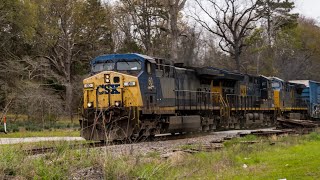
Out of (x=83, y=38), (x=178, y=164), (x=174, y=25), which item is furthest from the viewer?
(x=83, y=38)

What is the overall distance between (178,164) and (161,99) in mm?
8337

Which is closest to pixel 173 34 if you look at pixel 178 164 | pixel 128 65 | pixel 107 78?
pixel 128 65

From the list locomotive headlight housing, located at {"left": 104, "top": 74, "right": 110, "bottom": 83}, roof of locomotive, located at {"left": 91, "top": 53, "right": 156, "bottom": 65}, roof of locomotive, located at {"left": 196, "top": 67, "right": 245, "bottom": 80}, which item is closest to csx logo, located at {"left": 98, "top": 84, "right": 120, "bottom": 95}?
locomotive headlight housing, located at {"left": 104, "top": 74, "right": 110, "bottom": 83}

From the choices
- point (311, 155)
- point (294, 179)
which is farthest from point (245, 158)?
point (294, 179)

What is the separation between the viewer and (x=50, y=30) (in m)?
40.0

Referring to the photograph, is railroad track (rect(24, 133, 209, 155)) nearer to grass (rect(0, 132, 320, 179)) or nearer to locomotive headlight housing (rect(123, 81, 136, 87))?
grass (rect(0, 132, 320, 179))

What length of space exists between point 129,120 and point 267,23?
131ft

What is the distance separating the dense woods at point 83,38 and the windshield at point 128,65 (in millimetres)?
13771

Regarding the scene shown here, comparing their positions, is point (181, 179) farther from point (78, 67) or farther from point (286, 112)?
point (78, 67)

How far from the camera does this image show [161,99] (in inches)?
700

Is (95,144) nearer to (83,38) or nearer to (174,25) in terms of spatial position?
(174,25)

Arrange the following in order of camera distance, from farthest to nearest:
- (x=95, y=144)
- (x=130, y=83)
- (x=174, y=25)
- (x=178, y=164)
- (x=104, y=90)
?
(x=174, y=25)
(x=104, y=90)
(x=130, y=83)
(x=95, y=144)
(x=178, y=164)

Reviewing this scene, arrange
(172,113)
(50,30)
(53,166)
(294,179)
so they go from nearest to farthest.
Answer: (53,166) → (294,179) → (172,113) → (50,30)

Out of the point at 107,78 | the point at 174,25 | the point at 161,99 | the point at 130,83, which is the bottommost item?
the point at 161,99
